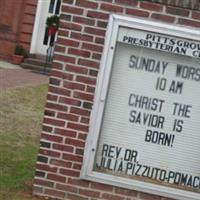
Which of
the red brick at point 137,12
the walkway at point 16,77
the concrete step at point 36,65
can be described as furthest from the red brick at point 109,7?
the concrete step at point 36,65

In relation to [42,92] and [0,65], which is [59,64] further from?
[0,65]

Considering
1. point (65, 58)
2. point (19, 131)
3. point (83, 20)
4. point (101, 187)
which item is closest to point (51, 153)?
point (101, 187)

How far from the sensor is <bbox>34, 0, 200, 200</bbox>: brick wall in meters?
6.14

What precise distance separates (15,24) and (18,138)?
14.2 metres

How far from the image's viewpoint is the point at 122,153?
6.41 m

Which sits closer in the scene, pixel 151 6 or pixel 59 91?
pixel 151 6

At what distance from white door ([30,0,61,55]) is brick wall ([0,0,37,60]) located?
0.28 meters

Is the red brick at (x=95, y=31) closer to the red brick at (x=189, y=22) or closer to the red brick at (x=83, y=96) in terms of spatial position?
the red brick at (x=83, y=96)

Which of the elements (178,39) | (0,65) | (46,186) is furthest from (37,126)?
(0,65)

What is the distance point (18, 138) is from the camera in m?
9.65

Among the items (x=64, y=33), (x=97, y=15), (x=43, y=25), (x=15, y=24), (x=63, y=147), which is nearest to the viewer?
(x=97, y=15)

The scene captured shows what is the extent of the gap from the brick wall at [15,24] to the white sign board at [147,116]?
17170mm

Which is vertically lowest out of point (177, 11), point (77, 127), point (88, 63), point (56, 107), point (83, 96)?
point (77, 127)

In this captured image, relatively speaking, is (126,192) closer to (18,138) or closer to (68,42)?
(68,42)
